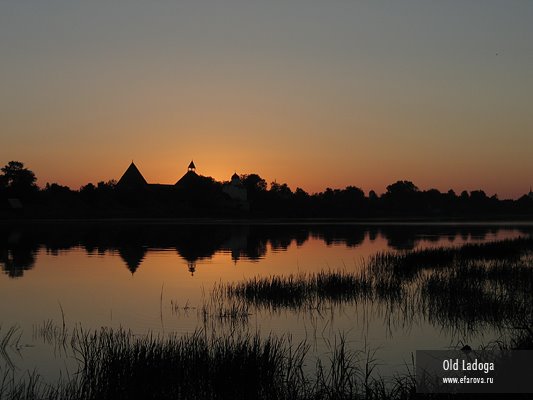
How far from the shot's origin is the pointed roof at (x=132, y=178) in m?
188

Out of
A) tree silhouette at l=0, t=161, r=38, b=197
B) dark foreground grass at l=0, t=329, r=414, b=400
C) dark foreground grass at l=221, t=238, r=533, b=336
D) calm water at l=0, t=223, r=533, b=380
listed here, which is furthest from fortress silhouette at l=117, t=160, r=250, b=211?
dark foreground grass at l=0, t=329, r=414, b=400

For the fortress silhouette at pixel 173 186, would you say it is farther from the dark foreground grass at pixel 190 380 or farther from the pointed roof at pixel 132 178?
the dark foreground grass at pixel 190 380

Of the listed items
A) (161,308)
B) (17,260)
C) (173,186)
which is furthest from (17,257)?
(173,186)

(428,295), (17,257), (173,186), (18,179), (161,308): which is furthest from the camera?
(173,186)

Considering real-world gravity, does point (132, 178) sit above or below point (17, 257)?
above

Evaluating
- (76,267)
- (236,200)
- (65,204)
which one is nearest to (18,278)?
(76,267)

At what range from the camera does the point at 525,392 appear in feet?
30.1

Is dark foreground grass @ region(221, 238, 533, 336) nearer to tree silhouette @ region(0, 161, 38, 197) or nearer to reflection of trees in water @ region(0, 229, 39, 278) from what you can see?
reflection of trees in water @ region(0, 229, 39, 278)

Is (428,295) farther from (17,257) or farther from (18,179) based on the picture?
(18,179)

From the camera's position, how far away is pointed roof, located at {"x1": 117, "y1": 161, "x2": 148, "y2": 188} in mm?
188075

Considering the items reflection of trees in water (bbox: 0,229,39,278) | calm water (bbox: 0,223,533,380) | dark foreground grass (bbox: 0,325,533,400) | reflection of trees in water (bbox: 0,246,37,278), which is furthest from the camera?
reflection of trees in water (bbox: 0,229,39,278)

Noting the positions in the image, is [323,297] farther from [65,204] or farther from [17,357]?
[65,204]

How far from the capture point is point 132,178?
191500 millimetres

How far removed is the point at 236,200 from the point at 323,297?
536ft
